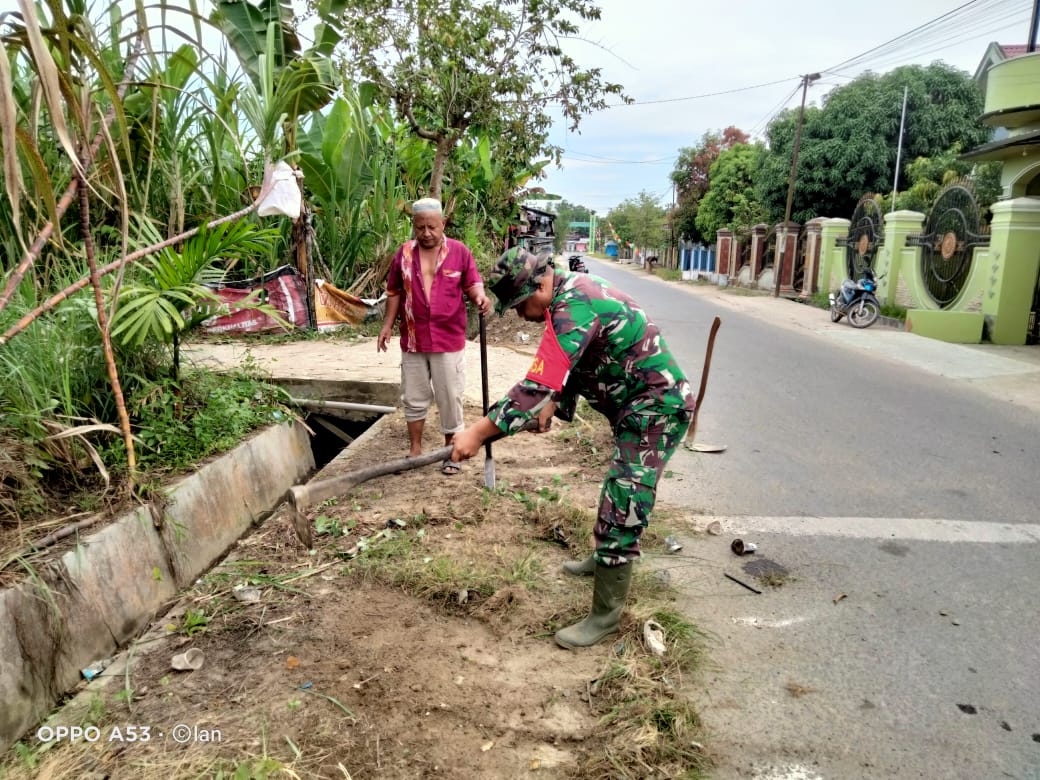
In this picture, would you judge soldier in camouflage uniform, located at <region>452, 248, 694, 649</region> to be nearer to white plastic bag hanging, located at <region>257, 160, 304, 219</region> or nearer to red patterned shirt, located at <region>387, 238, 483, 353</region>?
white plastic bag hanging, located at <region>257, 160, 304, 219</region>

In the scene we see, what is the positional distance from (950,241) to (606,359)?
472 inches

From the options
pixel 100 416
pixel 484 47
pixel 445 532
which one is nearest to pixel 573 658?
pixel 445 532

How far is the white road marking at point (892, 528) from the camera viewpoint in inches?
144

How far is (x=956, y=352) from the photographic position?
31.7 feet

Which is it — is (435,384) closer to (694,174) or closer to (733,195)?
(733,195)

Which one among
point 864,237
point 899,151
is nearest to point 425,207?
point 864,237

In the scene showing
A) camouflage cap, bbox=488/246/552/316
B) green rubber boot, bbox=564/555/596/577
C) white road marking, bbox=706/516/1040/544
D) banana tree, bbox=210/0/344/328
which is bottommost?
white road marking, bbox=706/516/1040/544

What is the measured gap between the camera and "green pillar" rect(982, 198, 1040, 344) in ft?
33.2

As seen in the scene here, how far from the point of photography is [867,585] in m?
3.15

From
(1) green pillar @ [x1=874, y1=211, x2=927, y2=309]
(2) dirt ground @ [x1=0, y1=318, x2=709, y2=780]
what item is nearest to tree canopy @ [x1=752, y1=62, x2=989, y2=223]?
(1) green pillar @ [x1=874, y1=211, x2=927, y2=309]

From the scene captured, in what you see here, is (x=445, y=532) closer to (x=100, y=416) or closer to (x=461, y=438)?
(x=461, y=438)

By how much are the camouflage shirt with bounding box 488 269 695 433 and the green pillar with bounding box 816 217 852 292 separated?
1648 centimetres

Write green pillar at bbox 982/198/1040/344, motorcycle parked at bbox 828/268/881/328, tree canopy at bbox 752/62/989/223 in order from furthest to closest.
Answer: tree canopy at bbox 752/62/989/223 → motorcycle parked at bbox 828/268/881/328 → green pillar at bbox 982/198/1040/344

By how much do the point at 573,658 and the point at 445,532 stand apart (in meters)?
1.15
